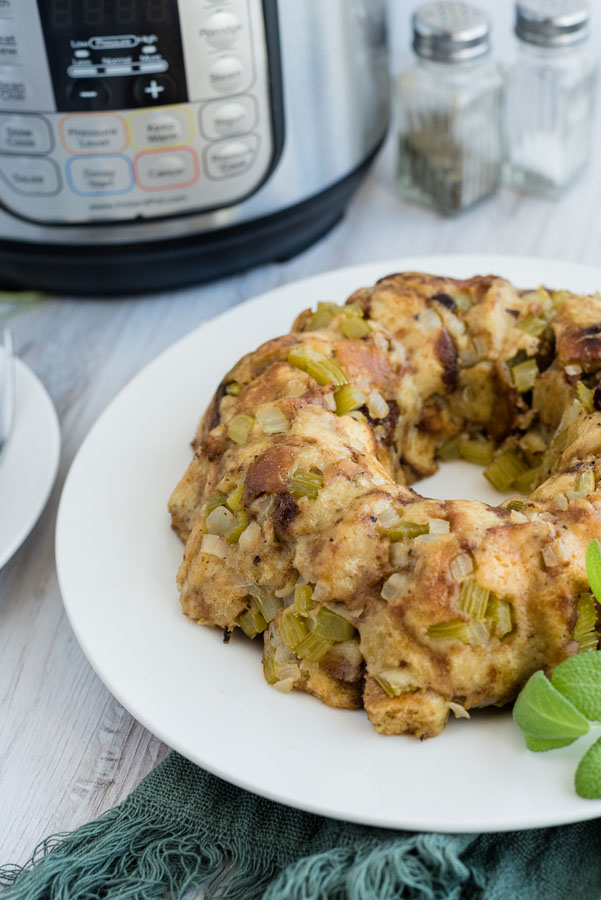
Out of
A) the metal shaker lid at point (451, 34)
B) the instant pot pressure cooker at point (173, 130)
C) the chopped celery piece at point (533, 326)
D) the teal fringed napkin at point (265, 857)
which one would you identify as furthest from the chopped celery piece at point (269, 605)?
the metal shaker lid at point (451, 34)

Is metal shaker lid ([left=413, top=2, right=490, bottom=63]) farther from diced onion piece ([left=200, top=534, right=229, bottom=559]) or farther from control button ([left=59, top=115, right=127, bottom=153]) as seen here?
diced onion piece ([left=200, top=534, right=229, bottom=559])

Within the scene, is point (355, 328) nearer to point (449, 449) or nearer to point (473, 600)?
point (449, 449)

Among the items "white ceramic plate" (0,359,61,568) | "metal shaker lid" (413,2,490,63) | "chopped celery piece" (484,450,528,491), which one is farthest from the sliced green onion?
"metal shaker lid" (413,2,490,63)

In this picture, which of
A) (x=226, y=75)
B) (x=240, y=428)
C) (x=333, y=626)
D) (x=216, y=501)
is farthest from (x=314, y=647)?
(x=226, y=75)

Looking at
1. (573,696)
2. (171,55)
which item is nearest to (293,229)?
(171,55)

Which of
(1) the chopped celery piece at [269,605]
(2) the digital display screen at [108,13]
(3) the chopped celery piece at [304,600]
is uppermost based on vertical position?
(2) the digital display screen at [108,13]

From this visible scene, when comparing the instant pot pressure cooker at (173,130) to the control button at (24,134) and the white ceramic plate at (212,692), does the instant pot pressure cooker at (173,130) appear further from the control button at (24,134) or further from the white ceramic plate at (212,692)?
the white ceramic plate at (212,692)
